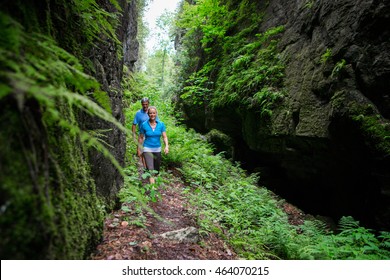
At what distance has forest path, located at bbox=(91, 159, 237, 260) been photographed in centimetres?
256

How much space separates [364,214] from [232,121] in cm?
555

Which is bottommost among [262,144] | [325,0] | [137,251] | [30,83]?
[137,251]

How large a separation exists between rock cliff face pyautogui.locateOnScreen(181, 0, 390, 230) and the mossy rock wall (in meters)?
4.95

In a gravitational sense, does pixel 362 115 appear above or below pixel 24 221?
above

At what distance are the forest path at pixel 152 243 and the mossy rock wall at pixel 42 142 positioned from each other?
31 centimetres

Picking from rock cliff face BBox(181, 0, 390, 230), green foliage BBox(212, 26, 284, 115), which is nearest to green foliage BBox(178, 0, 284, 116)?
green foliage BBox(212, 26, 284, 115)

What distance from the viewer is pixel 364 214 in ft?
17.2

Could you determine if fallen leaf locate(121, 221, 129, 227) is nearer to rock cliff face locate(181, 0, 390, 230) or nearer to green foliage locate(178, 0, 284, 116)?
rock cliff face locate(181, 0, 390, 230)

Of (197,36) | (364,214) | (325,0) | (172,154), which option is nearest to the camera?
(364,214)

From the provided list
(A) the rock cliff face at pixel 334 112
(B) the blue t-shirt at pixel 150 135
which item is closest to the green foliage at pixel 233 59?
(A) the rock cliff face at pixel 334 112

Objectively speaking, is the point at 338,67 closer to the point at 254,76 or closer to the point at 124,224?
the point at 254,76

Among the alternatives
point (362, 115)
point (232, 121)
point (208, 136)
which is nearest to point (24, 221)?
point (362, 115)

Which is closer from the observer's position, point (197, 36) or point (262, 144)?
point (262, 144)

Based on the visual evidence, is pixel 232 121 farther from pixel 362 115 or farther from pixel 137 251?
pixel 137 251
